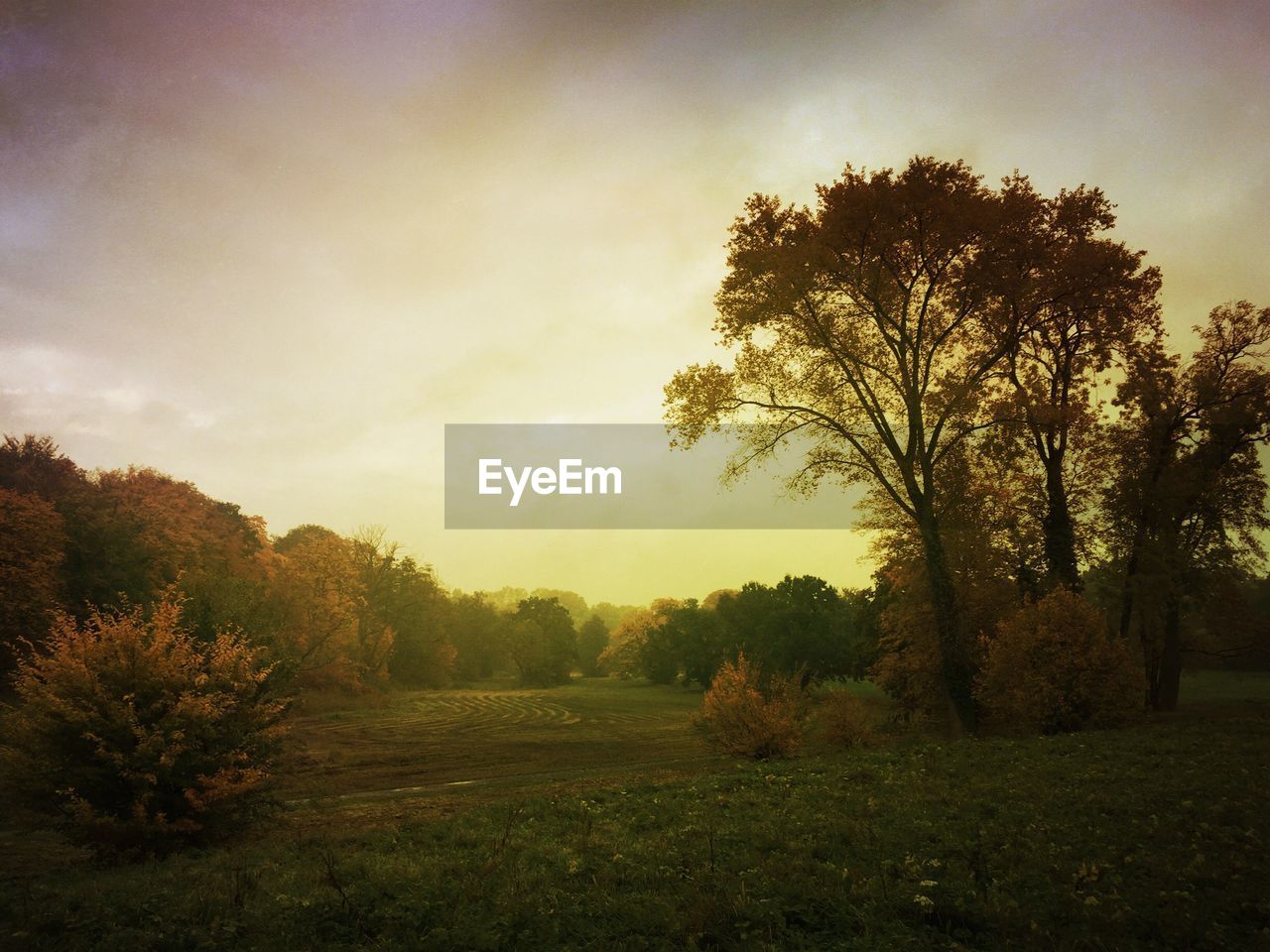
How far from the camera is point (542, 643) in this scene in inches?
3159

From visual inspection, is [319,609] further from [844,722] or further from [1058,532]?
[1058,532]

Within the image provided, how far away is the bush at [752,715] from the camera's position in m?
16.9

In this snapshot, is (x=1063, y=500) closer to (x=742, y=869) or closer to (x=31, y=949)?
(x=742, y=869)

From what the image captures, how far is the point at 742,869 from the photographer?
7211 millimetres

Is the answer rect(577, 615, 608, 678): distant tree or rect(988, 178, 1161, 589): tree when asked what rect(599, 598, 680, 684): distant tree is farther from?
rect(988, 178, 1161, 589): tree

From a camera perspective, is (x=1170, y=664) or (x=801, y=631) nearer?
(x=1170, y=664)

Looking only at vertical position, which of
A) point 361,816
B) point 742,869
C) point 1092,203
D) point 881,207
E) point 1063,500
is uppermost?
point 1092,203

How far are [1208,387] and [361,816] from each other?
31411 millimetres

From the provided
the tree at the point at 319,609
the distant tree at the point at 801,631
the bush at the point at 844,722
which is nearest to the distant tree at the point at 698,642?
the distant tree at the point at 801,631

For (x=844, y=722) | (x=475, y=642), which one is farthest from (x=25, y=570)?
(x=475, y=642)

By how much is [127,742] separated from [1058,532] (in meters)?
26.4

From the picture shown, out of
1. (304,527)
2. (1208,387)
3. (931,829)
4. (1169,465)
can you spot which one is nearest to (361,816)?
(931,829)

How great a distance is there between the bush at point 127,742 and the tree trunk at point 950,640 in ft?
55.1

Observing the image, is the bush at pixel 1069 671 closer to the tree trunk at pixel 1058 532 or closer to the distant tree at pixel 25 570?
the tree trunk at pixel 1058 532
